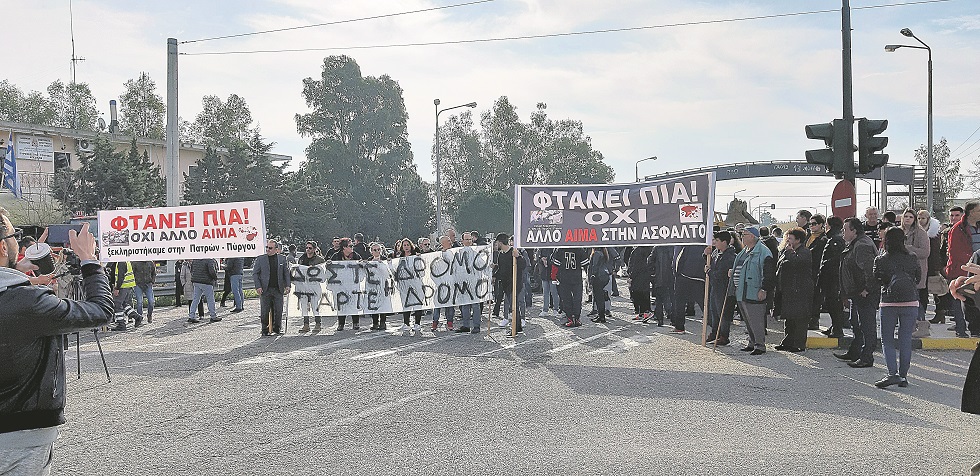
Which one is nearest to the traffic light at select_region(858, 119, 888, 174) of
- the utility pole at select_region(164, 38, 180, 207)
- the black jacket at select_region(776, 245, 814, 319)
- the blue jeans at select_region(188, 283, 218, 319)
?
the black jacket at select_region(776, 245, 814, 319)

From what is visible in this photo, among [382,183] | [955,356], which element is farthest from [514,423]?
[382,183]

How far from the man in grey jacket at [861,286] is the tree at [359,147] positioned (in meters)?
54.1

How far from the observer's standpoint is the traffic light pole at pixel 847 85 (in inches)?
520

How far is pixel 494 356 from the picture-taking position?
455 inches

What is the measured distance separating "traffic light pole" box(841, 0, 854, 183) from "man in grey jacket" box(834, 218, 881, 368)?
10.7 feet

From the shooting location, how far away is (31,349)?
11.4 ft

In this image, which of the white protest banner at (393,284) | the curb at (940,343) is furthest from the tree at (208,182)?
the curb at (940,343)

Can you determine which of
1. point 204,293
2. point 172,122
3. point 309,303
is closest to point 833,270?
point 309,303

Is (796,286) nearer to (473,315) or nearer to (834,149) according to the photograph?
(834,149)

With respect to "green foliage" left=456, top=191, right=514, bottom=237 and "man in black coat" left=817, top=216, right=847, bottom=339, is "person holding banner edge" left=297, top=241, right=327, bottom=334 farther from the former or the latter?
"green foliage" left=456, top=191, right=514, bottom=237

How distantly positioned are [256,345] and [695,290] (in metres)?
7.52

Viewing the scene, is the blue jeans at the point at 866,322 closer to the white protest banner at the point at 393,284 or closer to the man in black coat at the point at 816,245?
the man in black coat at the point at 816,245

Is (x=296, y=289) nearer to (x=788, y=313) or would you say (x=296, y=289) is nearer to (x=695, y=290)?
(x=695, y=290)

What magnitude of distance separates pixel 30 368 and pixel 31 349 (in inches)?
3.4
